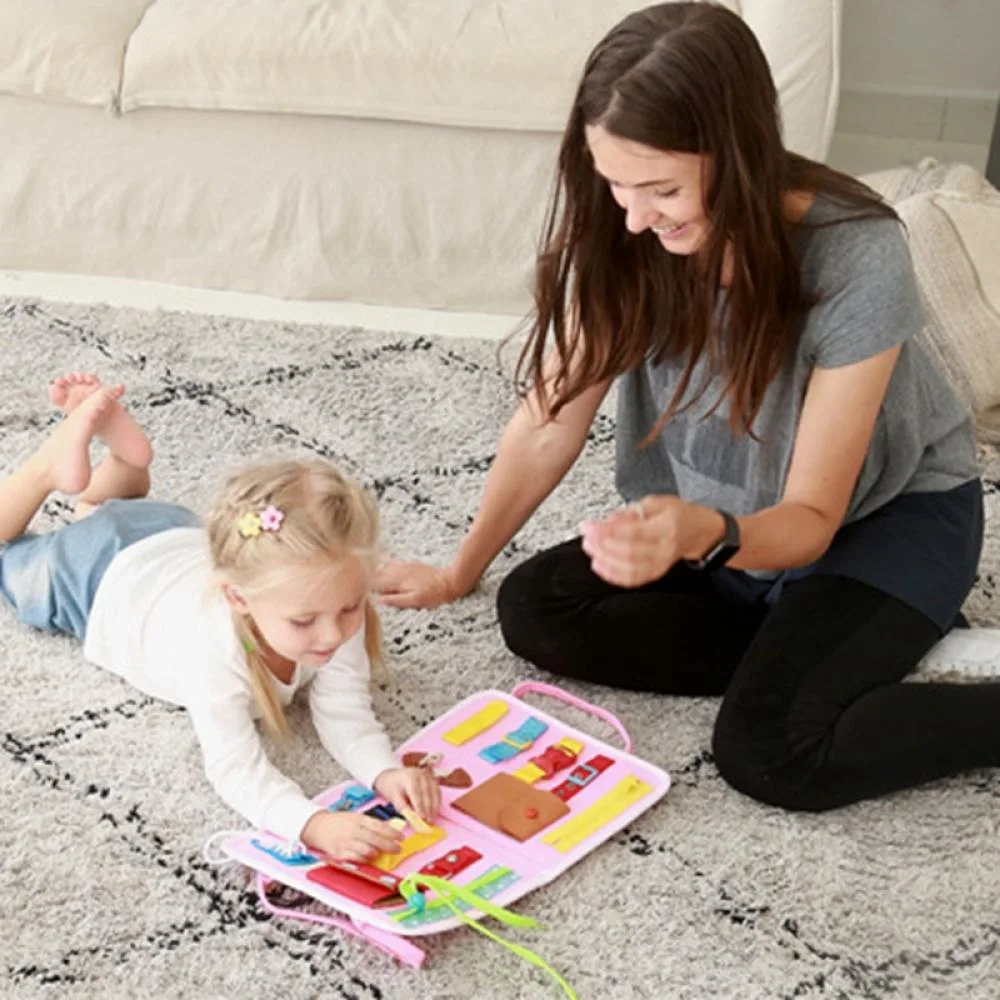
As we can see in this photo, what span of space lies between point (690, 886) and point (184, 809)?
0.47 m

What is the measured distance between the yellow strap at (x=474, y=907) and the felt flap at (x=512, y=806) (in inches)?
4.1

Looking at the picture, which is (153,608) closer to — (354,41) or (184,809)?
(184,809)

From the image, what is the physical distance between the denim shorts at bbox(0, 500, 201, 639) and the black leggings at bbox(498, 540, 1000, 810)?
1.30ft

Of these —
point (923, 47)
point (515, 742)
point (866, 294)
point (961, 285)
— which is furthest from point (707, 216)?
point (923, 47)

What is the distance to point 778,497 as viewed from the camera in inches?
69.4

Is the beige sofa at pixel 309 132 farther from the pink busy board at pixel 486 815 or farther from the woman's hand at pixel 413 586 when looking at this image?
the pink busy board at pixel 486 815

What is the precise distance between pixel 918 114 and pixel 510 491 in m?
1.91

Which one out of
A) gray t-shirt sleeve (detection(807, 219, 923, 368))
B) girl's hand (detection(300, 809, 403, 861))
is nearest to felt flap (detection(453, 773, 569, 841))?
girl's hand (detection(300, 809, 403, 861))

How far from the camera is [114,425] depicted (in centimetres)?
196

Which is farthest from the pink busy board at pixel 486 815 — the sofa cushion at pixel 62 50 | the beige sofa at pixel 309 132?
the sofa cushion at pixel 62 50

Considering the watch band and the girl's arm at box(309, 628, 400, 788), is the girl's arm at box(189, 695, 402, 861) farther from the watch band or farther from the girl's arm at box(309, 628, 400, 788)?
the watch band

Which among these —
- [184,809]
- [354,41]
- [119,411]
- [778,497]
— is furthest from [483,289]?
[184,809]

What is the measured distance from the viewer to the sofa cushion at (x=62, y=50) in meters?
2.76

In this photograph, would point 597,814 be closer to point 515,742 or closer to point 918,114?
point 515,742
